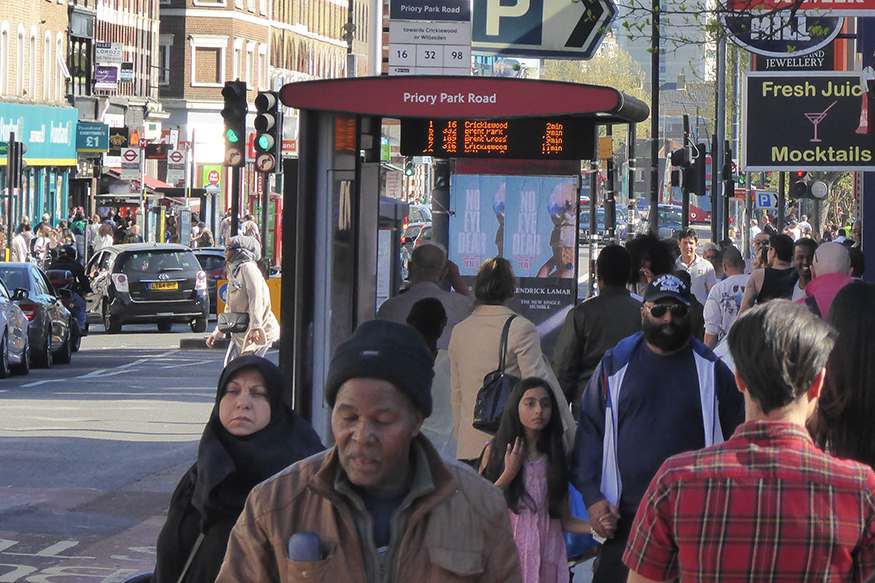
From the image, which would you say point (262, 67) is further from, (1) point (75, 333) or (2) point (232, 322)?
(2) point (232, 322)

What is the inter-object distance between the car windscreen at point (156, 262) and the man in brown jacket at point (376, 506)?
26744 millimetres

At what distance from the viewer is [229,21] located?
77.4 m

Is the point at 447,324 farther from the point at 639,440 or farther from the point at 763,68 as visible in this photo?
the point at 763,68

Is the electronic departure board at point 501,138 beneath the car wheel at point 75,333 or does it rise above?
above

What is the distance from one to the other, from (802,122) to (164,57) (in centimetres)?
6546

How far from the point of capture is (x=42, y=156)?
53500 millimetres

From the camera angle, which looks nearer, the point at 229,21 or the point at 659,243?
the point at 659,243

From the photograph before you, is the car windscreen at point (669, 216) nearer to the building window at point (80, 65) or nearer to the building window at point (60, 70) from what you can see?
the building window at point (80, 65)

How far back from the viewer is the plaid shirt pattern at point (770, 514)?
3.37 metres

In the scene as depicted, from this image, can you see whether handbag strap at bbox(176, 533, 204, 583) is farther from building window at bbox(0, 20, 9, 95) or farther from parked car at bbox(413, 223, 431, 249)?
building window at bbox(0, 20, 9, 95)

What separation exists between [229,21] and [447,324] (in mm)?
69851

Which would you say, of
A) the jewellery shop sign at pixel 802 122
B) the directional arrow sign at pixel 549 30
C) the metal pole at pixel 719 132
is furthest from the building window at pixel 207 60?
the jewellery shop sign at pixel 802 122

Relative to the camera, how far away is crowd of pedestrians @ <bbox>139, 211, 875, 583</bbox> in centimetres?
321

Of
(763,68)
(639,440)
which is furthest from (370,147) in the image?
(763,68)
